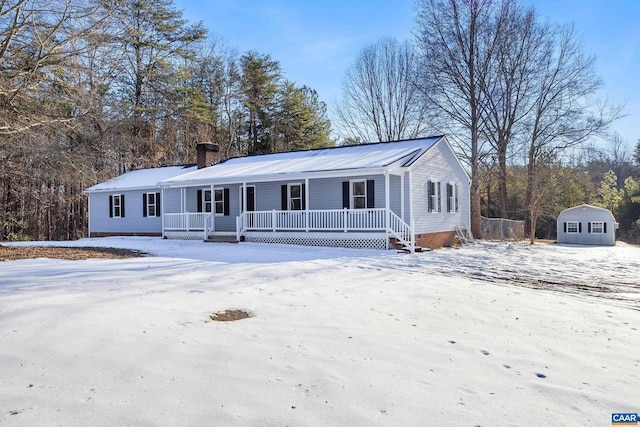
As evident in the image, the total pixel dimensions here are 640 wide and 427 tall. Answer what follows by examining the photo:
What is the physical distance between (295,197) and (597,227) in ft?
59.8

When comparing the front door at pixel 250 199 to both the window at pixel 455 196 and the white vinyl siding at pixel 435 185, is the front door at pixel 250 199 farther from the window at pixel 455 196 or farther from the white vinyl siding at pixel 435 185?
the window at pixel 455 196

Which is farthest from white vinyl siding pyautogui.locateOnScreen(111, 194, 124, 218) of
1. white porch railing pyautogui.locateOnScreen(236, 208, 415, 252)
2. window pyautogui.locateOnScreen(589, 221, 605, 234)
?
window pyautogui.locateOnScreen(589, 221, 605, 234)

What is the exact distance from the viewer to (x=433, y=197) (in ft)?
60.4

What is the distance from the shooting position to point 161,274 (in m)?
8.68

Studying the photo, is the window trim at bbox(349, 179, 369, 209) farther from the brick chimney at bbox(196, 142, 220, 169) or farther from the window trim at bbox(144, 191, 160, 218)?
the window trim at bbox(144, 191, 160, 218)

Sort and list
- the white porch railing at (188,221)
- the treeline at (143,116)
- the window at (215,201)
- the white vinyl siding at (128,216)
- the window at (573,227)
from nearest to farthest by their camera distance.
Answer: the treeline at (143,116), the white porch railing at (188,221), the window at (215,201), the white vinyl siding at (128,216), the window at (573,227)

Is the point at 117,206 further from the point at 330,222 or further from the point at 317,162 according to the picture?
the point at 330,222

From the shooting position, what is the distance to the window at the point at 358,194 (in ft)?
56.2

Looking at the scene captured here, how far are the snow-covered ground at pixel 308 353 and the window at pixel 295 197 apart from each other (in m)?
10.6

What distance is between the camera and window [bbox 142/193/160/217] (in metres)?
23.1

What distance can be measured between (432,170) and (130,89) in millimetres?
22903

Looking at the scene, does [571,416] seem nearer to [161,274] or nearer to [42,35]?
[161,274]

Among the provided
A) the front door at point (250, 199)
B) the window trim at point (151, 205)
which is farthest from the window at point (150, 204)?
the front door at point (250, 199)

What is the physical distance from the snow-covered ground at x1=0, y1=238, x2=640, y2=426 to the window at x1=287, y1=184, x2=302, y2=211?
10.6 meters
